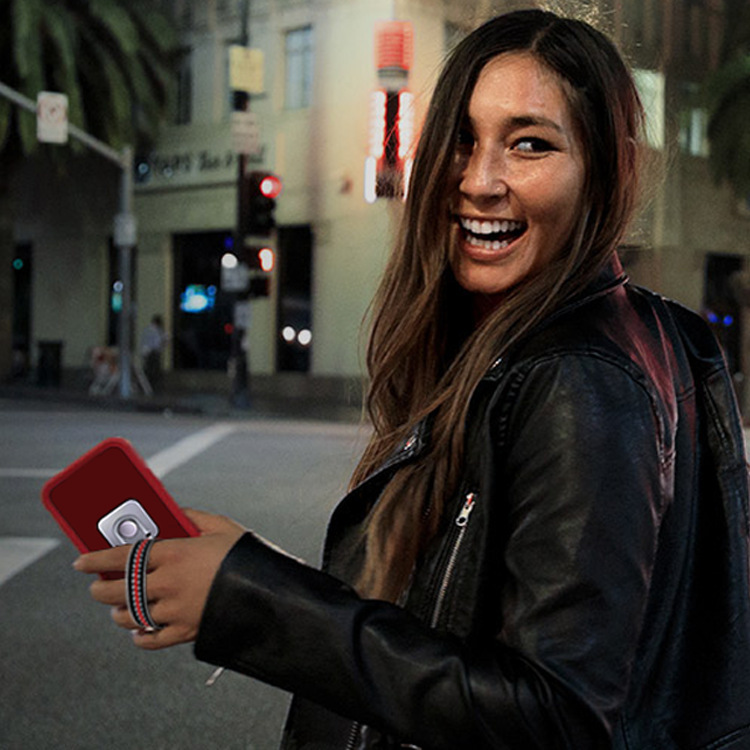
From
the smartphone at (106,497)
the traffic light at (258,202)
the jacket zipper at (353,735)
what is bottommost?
the jacket zipper at (353,735)

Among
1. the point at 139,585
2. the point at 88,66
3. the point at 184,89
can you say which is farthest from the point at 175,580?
the point at 184,89

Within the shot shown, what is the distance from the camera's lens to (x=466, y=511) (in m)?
1.28

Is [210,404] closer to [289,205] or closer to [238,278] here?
[238,278]

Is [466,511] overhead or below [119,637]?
overhead

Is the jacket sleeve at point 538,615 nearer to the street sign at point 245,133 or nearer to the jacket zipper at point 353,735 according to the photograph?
the jacket zipper at point 353,735

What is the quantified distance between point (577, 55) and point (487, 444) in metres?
0.49

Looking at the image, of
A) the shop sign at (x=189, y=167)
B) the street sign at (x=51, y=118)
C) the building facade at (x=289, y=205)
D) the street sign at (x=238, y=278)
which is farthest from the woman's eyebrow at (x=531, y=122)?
the shop sign at (x=189, y=167)

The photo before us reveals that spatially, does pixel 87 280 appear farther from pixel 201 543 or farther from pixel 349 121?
pixel 201 543

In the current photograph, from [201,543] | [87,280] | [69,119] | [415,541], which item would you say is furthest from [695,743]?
[87,280]

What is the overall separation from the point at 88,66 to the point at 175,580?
2329 cm

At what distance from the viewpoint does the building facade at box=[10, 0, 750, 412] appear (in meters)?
23.5

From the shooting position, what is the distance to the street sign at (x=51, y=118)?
18703mm

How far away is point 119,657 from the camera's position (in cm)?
482

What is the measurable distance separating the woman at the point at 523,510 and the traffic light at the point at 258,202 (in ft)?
57.4
